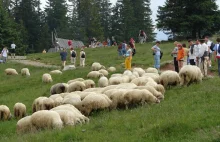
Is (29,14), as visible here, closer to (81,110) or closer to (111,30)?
(111,30)

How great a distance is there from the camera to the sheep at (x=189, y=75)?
16.2 m

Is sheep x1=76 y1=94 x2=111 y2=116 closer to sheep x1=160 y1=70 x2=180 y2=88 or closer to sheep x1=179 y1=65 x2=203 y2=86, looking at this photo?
sheep x1=160 y1=70 x2=180 y2=88

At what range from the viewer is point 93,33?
9081 centimetres

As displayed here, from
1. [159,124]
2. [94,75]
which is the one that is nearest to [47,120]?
[159,124]

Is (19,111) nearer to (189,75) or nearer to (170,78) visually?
(170,78)

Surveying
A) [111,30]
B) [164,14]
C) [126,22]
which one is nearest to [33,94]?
[164,14]

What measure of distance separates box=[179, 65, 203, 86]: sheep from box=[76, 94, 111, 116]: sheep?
452 centimetres

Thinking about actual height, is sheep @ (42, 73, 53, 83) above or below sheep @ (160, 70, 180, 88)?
below

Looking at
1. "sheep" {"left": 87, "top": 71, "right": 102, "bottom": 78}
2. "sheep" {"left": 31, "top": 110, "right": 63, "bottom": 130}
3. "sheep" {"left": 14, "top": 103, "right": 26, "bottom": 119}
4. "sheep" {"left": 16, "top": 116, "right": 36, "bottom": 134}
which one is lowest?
"sheep" {"left": 14, "top": 103, "right": 26, "bottom": 119}

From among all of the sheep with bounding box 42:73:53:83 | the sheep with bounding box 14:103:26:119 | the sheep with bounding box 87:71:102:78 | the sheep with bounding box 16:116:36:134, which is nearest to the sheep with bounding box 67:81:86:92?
the sheep with bounding box 14:103:26:119

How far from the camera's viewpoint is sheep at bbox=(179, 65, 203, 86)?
16250 mm

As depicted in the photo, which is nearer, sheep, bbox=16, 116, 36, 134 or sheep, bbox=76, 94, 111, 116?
sheep, bbox=16, 116, 36, 134

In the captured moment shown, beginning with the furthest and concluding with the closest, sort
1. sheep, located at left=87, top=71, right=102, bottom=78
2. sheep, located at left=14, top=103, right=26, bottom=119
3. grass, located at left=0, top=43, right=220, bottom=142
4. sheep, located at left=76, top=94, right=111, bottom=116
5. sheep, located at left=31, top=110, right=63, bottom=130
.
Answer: sheep, located at left=87, top=71, right=102, bottom=78 → sheep, located at left=14, top=103, right=26, bottom=119 → sheep, located at left=76, top=94, right=111, bottom=116 → sheep, located at left=31, top=110, right=63, bottom=130 → grass, located at left=0, top=43, right=220, bottom=142

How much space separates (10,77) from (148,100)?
19.9 meters
